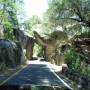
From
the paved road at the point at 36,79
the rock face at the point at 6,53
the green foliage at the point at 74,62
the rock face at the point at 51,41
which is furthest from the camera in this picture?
the rock face at the point at 51,41

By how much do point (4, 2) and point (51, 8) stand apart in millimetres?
5944

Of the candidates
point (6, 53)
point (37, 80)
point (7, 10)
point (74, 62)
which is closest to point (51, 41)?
point (7, 10)

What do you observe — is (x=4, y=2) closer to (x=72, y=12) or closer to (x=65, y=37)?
(x=72, y=12)

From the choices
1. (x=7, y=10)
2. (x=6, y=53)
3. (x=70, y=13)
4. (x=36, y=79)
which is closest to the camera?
(x=36, y=79)

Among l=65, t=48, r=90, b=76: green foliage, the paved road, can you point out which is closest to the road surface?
the paved road

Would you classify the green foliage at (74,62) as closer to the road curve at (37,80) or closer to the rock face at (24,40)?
the road curve at (37,80)

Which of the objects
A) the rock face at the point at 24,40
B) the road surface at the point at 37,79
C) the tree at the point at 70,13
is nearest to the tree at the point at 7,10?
the tree at the point at 70,13

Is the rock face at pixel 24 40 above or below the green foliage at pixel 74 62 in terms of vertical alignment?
above

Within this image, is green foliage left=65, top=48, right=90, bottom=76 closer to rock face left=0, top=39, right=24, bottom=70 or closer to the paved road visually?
the paved road

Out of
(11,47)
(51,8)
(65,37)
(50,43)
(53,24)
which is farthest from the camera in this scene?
(50,43)

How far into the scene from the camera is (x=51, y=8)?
38.9m

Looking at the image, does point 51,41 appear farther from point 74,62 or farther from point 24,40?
point 74,62

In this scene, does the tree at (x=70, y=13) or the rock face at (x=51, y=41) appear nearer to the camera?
the tree at (x=70, y=13)

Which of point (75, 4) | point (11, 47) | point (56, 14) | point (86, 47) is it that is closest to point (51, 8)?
point (56, 14)
